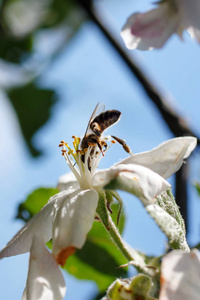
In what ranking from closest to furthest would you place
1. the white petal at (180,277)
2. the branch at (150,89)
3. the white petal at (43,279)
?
the white petal at (180,277) → the white petal at (43,279) → the branch at (150,89)

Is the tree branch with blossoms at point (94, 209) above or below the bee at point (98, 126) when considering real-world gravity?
below

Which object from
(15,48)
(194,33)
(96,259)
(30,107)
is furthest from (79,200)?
(15,48)

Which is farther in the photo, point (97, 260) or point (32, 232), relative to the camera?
Result: point (97, 260)

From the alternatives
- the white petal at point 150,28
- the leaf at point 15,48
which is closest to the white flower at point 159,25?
the white petal at point 150,28

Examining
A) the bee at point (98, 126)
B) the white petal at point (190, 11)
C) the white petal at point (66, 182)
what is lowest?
the white petal at point (66, 182)

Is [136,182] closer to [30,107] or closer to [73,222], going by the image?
[73,222]

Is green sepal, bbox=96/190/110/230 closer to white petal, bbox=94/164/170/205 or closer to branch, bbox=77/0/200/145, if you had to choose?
white petal, bbox=94/164/170/205

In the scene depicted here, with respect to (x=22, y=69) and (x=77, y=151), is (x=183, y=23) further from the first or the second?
(x=22, y=69)

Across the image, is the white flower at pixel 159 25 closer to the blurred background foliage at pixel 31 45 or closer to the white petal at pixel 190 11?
the white petal at pixel 190 11
